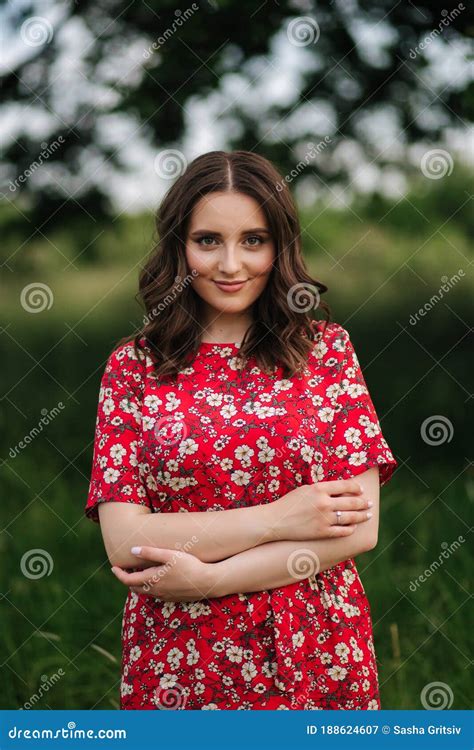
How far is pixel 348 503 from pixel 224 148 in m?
2.29

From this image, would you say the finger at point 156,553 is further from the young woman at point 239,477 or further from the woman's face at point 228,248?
the woman's face at point 228,248

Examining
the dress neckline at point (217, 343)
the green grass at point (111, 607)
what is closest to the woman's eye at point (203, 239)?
the dress neckline at point (217, 343)

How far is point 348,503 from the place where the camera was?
6.24 ft

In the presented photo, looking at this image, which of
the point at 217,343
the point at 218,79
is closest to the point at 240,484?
the point at 217,343

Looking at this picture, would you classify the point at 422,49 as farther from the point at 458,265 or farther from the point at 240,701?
the point at 240,701

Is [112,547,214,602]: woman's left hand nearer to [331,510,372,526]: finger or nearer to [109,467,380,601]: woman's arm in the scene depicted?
[109,467,380,601]: woman's arm

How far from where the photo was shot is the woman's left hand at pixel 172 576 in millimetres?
1852

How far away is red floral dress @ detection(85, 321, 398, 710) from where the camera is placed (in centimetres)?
190

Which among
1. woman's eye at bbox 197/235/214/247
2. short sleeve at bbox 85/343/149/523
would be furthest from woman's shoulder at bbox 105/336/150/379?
woman's eye at bbox 197/235/214/247

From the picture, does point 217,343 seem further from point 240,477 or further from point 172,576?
point 172,576

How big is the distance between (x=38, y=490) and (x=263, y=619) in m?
2.50

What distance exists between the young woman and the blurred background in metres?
0.94

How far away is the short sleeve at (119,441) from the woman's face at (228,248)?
9.3 inches
